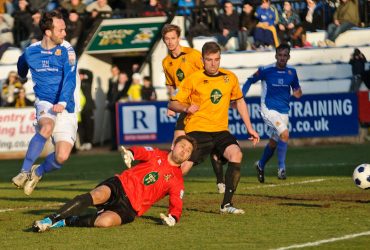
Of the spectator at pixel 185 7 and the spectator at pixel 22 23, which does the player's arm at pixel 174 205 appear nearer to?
the spectator at pixel 185 7

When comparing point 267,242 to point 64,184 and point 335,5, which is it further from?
point 335,5

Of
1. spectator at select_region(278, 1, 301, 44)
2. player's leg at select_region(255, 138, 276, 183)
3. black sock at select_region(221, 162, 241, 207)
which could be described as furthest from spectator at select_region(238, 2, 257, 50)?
black sock at select_region(221, 162, 241, 207)

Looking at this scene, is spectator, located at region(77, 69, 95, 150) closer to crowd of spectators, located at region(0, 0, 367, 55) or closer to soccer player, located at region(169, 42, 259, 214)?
crowd of spectators, located at region(0, 0, 367, 55)

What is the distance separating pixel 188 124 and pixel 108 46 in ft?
62.3

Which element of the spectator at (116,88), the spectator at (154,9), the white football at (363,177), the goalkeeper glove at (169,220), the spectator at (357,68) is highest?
the goalkeeper glove at (169,220)

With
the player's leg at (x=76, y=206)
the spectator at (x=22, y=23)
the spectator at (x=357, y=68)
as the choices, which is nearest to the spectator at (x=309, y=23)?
the spectator at (x=357, y=68)

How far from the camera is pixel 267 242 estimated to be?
36.4ft

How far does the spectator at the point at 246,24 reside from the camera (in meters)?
31.5

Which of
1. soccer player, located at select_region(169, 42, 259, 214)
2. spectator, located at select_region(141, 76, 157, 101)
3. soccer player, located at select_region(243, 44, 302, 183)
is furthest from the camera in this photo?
spectator, located at select_region(141, 76, 157, 101)

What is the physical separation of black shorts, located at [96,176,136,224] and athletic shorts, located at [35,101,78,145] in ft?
7.75

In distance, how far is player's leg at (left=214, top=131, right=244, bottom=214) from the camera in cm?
1368

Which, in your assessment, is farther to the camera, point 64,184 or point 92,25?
point 92,25

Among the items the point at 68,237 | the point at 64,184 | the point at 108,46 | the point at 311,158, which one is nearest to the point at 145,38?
the point at 108,46

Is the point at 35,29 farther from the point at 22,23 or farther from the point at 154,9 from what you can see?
the point at 154,9
